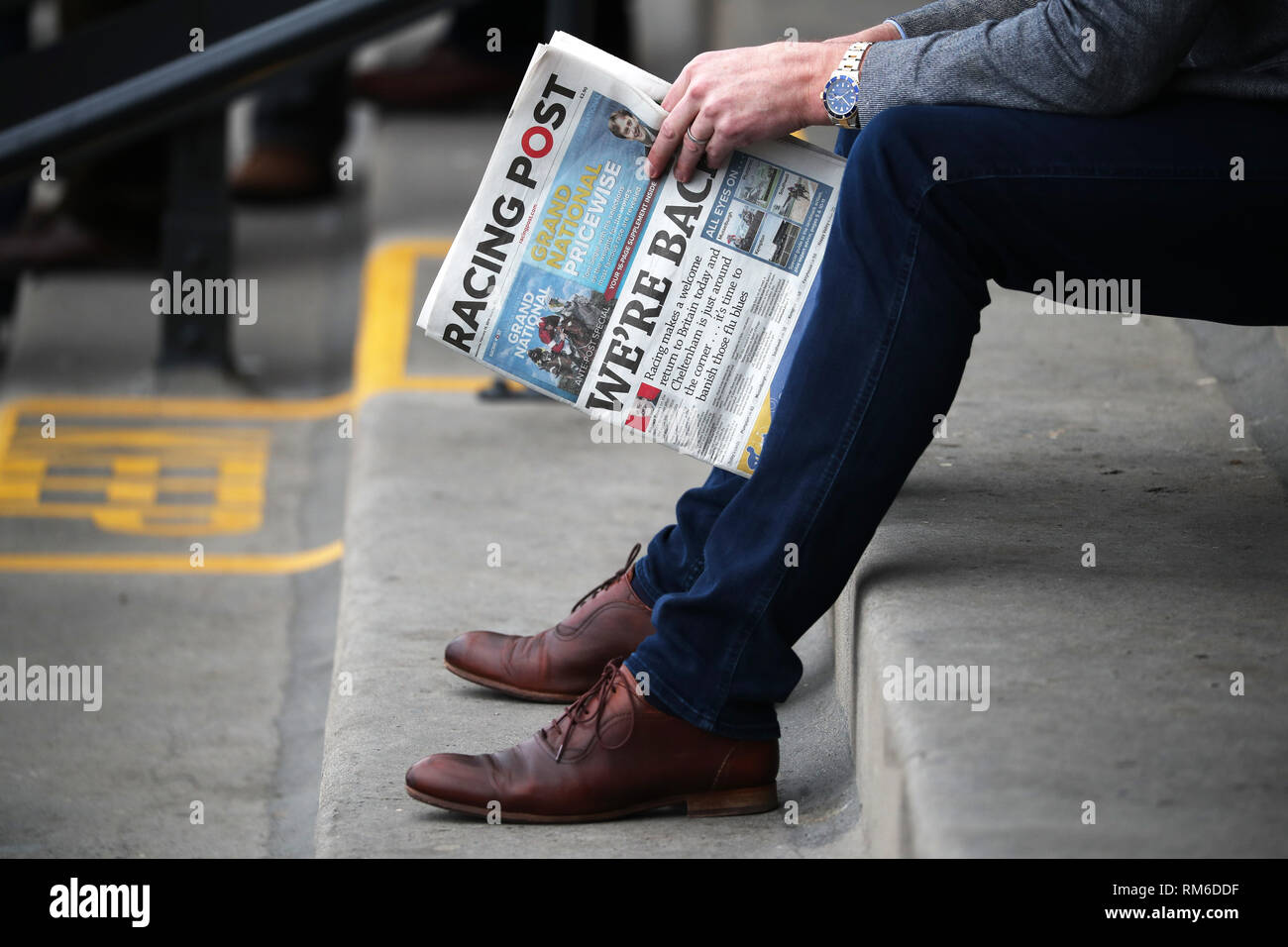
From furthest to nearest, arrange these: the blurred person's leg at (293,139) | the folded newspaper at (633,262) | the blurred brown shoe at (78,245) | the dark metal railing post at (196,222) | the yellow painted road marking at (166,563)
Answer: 1. the blurred person's leg at (293,139)
2. the blurred brown shoe at (78,245)
3. the dark metal railing post at (196,222)
4. the yellow painted road marking at (166,563)
5. the folded newspaper at (633,262)

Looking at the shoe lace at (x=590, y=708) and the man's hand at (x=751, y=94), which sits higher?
the man's hand at (x=751, y=94)

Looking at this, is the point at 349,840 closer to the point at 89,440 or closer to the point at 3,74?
the point at 89,440

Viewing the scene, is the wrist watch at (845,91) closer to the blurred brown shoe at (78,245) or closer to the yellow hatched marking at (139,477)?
the yellow hatched marking at (139,477)

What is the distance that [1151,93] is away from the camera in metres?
1.53

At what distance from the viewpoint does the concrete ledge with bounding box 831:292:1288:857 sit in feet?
4.36

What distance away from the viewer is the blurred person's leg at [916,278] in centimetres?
152

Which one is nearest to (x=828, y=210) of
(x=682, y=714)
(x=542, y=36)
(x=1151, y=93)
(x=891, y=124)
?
(x=891, y=124)

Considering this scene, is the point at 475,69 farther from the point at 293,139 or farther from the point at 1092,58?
the point at 1092,58

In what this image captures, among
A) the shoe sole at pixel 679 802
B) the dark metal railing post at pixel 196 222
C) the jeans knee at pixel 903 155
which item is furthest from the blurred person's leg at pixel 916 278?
the dark metal railing post at pixel 196 222

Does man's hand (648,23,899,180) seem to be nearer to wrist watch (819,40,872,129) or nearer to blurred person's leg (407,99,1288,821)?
wrist watch (819,40,872,129)

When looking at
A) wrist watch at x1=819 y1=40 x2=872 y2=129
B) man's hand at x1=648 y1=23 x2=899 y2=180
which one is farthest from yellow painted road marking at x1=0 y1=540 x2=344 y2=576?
wrist watch at x1=819 y1=40 x2=872 y2=129

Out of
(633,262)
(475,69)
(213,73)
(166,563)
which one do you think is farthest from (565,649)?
(475,69)

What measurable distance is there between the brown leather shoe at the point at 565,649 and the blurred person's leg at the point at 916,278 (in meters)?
0.33

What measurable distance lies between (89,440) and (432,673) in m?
1.71
